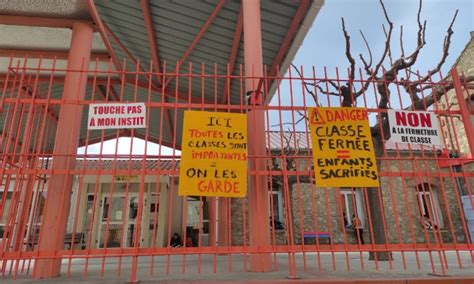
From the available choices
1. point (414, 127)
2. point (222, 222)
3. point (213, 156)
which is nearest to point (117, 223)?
point (222, 222)

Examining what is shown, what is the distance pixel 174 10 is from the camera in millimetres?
6867

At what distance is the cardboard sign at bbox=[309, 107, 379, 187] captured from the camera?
3.92m

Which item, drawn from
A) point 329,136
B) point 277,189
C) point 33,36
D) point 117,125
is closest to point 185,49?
point 33,36

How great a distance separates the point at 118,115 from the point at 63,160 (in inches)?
56.3

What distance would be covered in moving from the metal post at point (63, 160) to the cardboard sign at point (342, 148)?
3.19 metres

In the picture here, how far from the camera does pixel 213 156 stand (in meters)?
3.87

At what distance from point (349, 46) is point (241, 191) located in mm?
5947

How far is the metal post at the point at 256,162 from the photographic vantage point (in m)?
4.39

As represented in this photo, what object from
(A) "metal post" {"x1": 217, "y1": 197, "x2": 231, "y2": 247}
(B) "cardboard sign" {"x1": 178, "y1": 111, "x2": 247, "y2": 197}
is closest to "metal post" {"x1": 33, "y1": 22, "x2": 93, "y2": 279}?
(B) "cardboard sign" {"x1": 178, "y1": 111, "x2": 247, "y2": 197}

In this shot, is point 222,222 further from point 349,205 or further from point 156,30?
point 349,205

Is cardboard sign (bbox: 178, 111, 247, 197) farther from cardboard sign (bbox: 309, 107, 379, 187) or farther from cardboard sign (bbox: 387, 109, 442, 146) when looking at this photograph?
cardboard sign (bbox: 387, 109, 442, 146)

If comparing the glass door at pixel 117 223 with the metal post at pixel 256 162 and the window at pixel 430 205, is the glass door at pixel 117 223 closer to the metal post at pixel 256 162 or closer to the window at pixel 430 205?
the metal post at pixel 256 162

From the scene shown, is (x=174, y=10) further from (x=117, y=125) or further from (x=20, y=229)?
(x=20, y=229)

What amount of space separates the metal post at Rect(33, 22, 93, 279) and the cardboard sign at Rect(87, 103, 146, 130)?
0.59 meters
